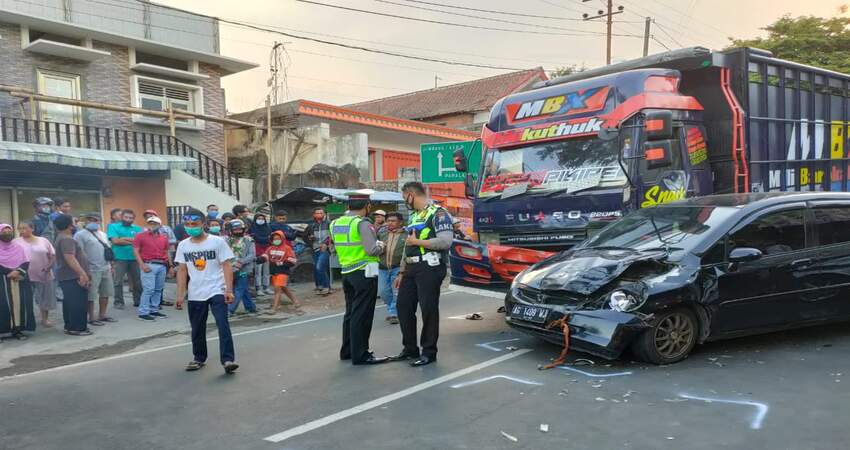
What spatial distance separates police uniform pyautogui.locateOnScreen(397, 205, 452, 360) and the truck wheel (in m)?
1.75

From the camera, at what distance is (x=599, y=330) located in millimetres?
4992

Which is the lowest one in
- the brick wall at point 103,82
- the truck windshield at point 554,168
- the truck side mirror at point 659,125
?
the truck windshield at point 554,168

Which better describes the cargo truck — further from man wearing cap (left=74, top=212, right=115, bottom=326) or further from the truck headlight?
man wearing cap (left=74, top=212, right=115, bottom=326)

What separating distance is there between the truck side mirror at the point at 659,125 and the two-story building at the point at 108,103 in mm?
10239

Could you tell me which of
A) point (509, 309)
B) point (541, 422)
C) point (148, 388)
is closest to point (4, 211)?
point (148, 388)

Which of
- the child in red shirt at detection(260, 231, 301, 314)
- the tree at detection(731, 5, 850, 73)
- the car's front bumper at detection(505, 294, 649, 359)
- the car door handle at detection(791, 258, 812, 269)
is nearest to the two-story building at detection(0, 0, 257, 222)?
the child in red shirt at detection(260, 231, 301, 314)

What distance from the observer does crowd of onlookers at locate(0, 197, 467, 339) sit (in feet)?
25.2

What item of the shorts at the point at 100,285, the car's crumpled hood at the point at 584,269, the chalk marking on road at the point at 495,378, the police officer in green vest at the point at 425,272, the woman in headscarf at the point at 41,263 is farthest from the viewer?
the shorts at the point at 100,285

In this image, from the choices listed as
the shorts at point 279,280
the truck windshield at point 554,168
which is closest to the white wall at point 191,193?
the shorts at point 279,280

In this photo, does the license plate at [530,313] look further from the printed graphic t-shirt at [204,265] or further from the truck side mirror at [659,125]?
the printed graphic t-shirt at [204,265]

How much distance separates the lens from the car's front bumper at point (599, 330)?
4.90 meters

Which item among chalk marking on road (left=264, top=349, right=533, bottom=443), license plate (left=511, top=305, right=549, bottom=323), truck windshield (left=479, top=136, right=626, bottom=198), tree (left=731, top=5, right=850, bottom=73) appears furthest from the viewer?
tree (left=731, top=5, right=850, bottom=73)

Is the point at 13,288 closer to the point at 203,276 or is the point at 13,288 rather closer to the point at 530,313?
the point at 203,276

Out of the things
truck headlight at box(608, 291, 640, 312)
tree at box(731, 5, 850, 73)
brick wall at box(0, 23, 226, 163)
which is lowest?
truck headlight at box(608, 291, 640, 312)
